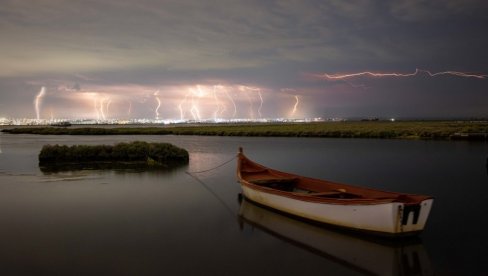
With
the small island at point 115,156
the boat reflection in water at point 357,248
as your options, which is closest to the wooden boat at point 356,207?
the boat reflection in water at point 357,248

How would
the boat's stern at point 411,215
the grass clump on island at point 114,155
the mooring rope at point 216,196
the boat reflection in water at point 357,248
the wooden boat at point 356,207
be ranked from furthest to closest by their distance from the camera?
the grass clump on island at point 114,155
the mooring rope at point 216,196
the wooden boat at point 356,207
the boat's stern at point 411,215
the boat reflection in water at point 357,248

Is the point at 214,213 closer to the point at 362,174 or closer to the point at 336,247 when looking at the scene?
the point at 336,247

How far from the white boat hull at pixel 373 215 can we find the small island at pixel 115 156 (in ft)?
60.9

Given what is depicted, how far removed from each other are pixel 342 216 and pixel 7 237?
32.1ft

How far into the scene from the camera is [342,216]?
11.5m

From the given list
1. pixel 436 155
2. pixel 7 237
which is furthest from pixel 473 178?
pixel 7 237

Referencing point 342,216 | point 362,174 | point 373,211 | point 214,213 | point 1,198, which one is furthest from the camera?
point 362,174

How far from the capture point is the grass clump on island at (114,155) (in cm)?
3064

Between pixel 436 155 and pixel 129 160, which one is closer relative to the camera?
pixel 129 160

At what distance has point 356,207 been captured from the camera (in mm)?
11023

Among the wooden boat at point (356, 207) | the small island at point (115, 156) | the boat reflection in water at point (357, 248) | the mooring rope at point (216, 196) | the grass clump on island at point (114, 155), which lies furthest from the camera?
the grass clump on island at point (114, 155)

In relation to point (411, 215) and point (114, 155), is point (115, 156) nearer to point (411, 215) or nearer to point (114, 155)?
point (114, 155)

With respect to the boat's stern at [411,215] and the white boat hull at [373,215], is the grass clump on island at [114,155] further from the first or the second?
the boat's stern at [411,215]

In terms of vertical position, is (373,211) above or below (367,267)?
above
